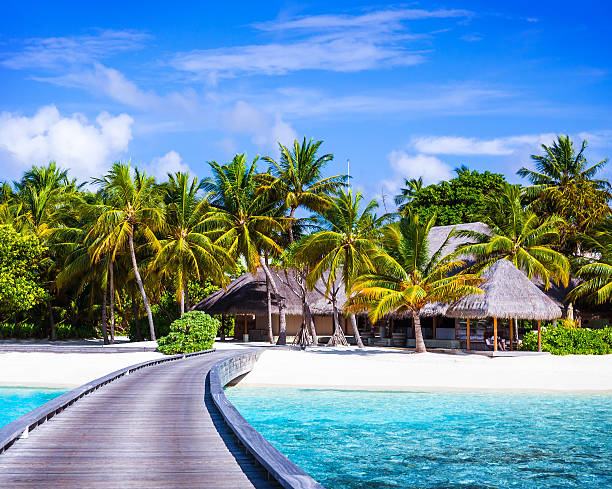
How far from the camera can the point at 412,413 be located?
12898mm

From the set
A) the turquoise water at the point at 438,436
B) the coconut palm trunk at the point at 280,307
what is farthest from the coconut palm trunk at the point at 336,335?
the turquoise water at the point at 438,436

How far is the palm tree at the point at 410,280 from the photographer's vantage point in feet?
70.3

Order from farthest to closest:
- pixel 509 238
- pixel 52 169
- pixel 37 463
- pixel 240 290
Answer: pixel 52 169
pixel 240 290
pixel 509 238
pixel 37 463

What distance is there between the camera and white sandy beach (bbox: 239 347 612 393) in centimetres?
1623

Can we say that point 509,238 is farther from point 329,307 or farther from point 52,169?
point 52,169

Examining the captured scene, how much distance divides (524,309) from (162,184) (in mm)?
15756

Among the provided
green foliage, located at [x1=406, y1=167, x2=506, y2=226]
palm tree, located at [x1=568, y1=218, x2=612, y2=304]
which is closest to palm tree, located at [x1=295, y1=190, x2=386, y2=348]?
palm tree, located at [x1=568, y1=218, x2=612, y2=304]

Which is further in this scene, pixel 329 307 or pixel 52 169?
pixel 52 169

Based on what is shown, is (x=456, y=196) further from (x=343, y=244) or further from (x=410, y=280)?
(x=410, y=280)

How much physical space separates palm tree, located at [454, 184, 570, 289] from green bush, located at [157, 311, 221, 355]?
9.60 metres

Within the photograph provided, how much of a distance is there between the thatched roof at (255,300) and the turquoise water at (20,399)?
13935mm

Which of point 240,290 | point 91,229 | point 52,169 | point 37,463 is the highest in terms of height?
point 52,169

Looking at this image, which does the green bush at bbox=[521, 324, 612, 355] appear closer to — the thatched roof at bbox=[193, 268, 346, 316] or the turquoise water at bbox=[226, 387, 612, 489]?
the turquoise water at bbox=[226, 387, 612, 489]

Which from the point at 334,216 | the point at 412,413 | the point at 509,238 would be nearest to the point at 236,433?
the point at 412,413
